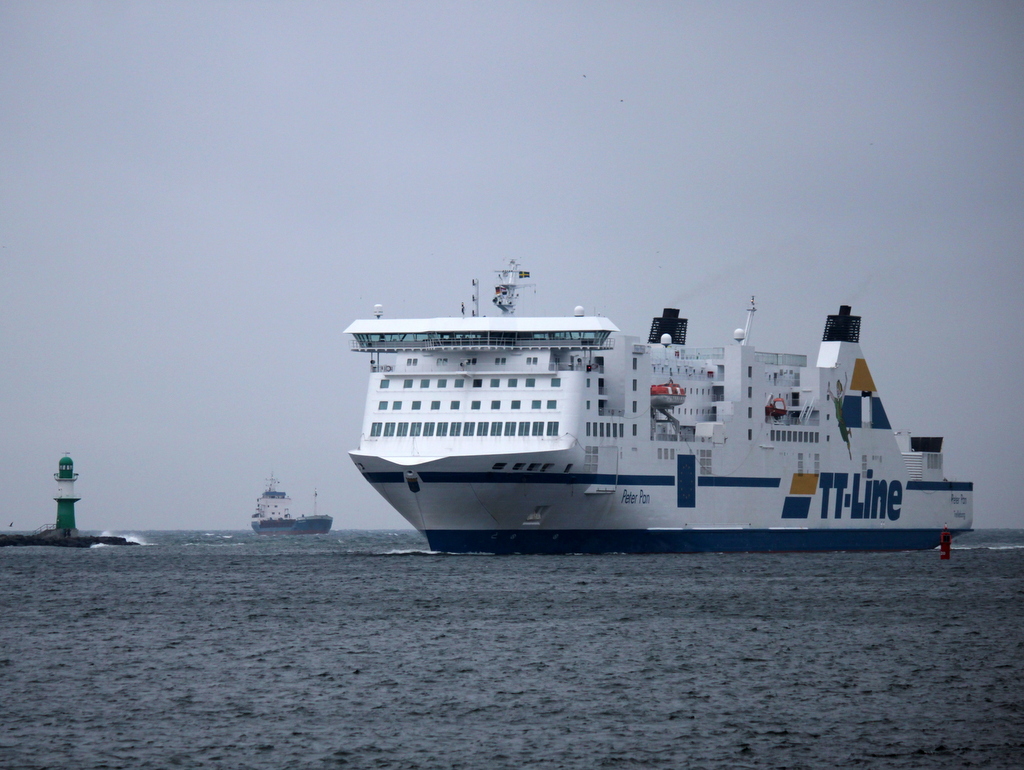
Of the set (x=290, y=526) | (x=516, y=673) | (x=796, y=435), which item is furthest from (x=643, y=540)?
(x=290, y=526)

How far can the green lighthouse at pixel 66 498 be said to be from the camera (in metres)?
86.9

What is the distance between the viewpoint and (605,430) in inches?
2211

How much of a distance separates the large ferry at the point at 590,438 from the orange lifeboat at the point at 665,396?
11cm

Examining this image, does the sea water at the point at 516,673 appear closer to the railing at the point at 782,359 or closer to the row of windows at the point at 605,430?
the row of windows at the point at 605,430

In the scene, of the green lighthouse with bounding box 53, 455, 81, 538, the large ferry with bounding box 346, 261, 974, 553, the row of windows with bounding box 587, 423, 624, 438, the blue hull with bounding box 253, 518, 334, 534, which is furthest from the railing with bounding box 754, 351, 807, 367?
the blue hull with bounding box 253, 518, 334, 534

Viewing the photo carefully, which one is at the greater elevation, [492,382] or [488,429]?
[492,382]

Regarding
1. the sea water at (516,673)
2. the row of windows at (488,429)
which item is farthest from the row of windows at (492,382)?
the sea water at (516,673)

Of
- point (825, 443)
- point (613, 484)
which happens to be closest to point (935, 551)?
point (825, 443)

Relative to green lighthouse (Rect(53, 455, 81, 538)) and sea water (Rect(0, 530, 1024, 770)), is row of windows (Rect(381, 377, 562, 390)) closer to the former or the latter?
sea water (Rect(0, 530, 1024, 770))

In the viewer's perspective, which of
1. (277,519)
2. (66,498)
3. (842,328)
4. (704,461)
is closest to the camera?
(704,461)

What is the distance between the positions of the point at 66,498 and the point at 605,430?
153 feet

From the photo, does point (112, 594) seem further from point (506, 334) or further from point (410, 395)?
point (506, 334)

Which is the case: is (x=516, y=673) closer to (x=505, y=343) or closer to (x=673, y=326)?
(x=505, y=343)

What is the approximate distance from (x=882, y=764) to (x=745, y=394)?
1721 inches
